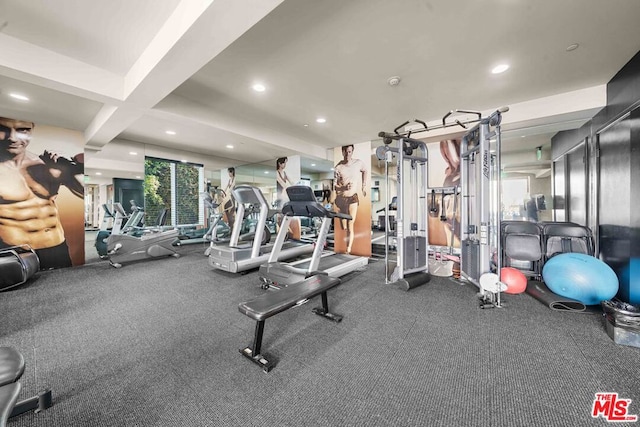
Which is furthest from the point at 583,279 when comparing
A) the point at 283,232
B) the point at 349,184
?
the point at 349,184

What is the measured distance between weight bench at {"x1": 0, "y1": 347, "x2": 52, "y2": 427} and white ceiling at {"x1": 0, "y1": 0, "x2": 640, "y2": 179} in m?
2.43

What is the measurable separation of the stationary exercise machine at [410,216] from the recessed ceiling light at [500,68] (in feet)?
Answer: 4.11

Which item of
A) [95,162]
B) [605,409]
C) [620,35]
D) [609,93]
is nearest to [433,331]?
[605,409]

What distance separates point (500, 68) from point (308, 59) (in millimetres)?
2454

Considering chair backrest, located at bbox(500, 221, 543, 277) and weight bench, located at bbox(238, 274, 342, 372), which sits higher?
chair backrest, located at bbox(500, 221, 543, 277)

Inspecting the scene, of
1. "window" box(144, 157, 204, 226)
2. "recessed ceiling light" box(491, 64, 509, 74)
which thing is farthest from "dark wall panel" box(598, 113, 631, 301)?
"window" box(144, 157, 204, 226)

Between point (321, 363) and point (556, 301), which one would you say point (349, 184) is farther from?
point (321, 363)

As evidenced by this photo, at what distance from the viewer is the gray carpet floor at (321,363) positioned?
4.58 ft

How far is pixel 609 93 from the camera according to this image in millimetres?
3197

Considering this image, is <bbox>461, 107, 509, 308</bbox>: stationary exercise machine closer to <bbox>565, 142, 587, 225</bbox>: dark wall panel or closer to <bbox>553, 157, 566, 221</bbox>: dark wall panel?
<bbox>565, 142, 587, 225</bbox>: dark wall panel

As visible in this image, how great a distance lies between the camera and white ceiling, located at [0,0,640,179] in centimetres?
203

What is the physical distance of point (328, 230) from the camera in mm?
3387

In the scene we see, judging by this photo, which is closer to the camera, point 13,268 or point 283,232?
point 13,268

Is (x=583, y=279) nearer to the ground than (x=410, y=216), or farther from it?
nearer to the ground
